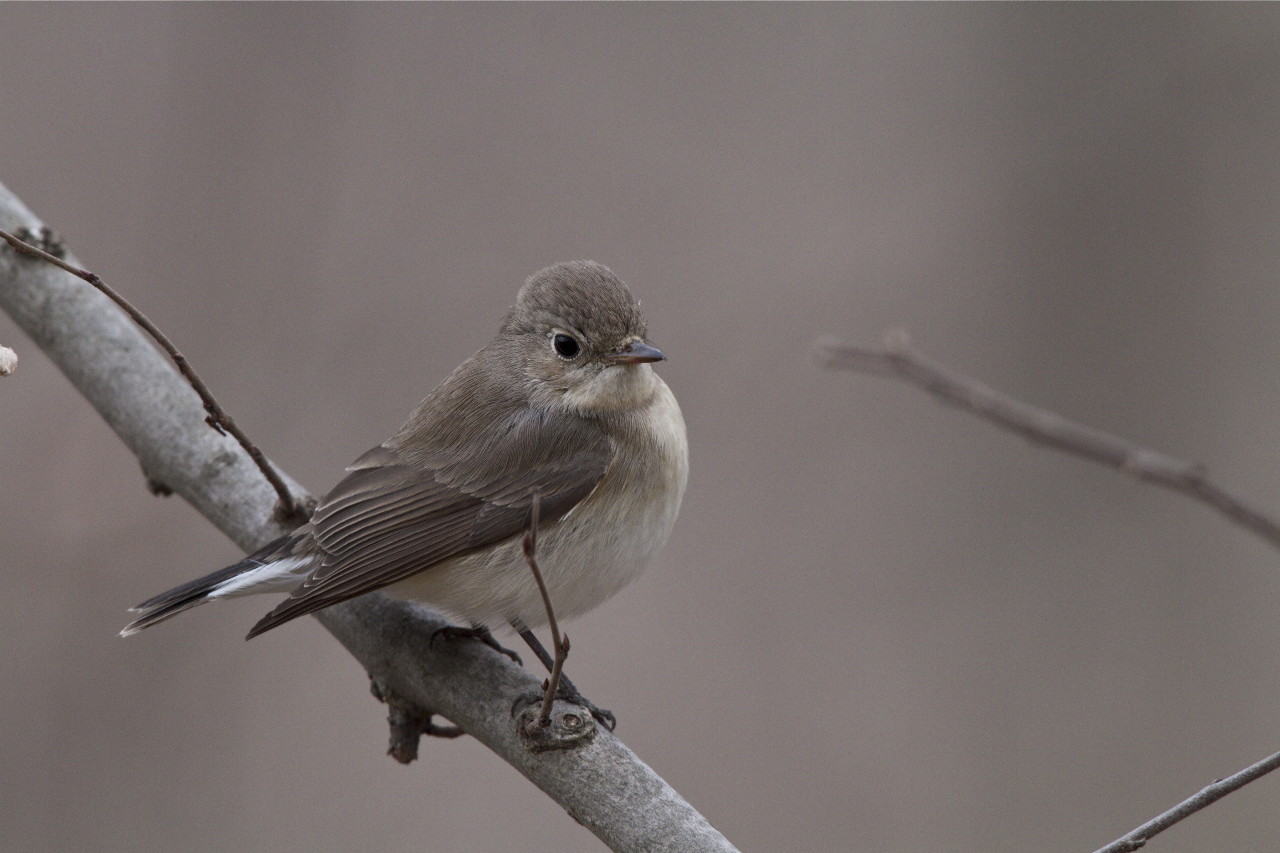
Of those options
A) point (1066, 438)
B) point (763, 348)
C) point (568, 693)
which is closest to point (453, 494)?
point (568, 693)

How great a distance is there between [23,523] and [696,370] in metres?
3.73

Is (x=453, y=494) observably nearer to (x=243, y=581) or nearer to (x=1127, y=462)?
(x=243, y=581)

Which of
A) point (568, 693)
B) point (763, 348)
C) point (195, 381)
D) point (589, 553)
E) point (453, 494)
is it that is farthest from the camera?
point (763, 348)

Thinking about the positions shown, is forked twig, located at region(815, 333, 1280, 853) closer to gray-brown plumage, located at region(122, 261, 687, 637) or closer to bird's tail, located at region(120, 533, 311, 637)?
gray-brown plumage, located at region(122, 261, 687, 637)

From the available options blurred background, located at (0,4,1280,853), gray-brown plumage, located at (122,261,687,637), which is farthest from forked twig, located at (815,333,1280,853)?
blurred background, located at (0,4,1280,853)

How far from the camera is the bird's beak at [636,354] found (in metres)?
3.39

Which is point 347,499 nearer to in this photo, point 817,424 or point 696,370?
point 696,370

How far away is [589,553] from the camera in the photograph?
3277 mm

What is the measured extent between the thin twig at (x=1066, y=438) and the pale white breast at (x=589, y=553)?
3.89 feet

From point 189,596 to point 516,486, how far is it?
0.94m

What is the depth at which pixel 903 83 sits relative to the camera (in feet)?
25.5

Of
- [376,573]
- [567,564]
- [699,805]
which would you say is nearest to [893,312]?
[699,805]

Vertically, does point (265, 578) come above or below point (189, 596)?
above

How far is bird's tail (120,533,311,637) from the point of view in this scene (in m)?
3.09
